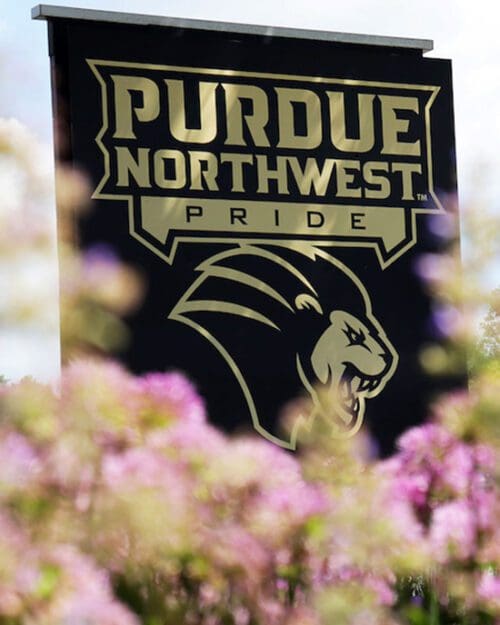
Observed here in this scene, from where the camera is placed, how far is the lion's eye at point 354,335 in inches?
214

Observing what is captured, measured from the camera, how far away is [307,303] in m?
5.35

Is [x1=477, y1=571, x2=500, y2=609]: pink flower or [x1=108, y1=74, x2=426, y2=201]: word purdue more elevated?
[x1=108, y1=74, x2=426, y2=201]: word purdue

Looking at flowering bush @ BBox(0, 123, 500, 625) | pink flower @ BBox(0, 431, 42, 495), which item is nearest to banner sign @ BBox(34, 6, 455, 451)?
flowering bush @ BBox(0, 123, 500, 625)

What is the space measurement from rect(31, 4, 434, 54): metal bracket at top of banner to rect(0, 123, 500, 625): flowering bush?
13.5 feet

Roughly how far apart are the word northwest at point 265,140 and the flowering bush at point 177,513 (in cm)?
396

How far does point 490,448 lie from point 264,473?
14.7 inches

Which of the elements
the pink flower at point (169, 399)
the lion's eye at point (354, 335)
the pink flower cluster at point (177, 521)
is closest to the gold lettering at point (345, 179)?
the lion's eye at point (354, 335)

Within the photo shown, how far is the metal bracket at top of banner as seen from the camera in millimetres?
5199

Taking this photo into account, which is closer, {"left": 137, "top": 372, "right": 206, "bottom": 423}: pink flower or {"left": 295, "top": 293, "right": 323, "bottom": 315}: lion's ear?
{"left": 137, "top": 372, "right": 206, "bottom": 423}: pink flower

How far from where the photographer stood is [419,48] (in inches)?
228

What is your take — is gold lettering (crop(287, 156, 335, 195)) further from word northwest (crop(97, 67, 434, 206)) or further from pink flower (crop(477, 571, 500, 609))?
pink flower (crop(477, 571, 500, 609))

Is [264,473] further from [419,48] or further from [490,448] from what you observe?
[419,48]

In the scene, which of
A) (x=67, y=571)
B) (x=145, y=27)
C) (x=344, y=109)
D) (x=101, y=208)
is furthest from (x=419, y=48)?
(x=67, y=571)

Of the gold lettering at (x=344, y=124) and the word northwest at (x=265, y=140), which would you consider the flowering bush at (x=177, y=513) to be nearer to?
the word northwest at (x=265, y=140)
